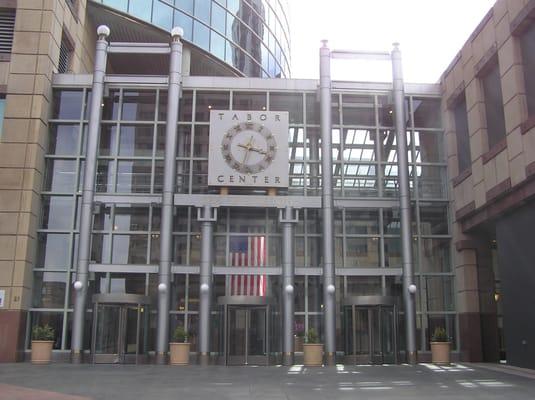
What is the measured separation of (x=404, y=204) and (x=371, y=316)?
17.7 feet

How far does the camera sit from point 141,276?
89.7 ft

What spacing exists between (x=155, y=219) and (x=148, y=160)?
2927mm

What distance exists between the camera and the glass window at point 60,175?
2825 cm

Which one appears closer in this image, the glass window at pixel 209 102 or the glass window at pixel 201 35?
the glass window at pixel 209 102

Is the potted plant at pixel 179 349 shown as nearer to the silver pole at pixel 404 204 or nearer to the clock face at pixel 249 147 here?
the clock face at pixel 249 147

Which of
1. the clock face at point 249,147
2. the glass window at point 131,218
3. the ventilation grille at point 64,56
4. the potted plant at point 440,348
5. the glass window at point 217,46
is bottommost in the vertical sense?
the potted plant at point 440,348

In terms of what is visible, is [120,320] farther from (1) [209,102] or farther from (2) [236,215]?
(1) [209,102]

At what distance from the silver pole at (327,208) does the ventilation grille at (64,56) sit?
1310 cm

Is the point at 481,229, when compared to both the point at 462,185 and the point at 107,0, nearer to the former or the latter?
the point at 462,185

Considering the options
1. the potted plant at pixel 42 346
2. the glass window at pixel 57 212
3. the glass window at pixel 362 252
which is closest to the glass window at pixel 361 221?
the glass window at pixel 362 252

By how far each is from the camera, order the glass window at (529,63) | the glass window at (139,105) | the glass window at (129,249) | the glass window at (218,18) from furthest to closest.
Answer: the glass window at (218,18), the glass window at (139,105), the glass window at (129,249), the glass window at (529,63)

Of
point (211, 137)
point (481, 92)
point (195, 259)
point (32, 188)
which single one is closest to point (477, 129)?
point (481, 92)

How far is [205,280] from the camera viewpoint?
26.3 meters

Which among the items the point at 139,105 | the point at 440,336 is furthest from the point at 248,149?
the point at 440,336
